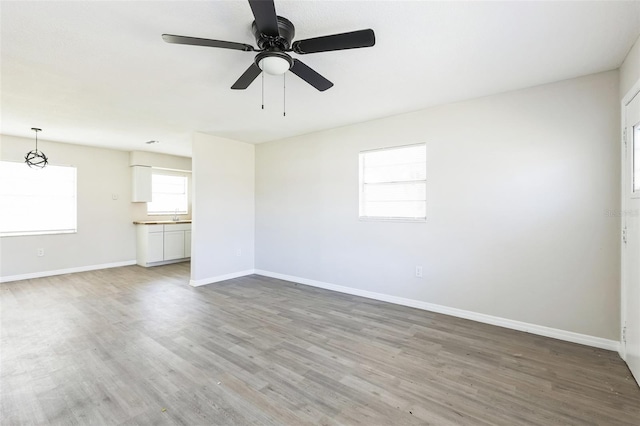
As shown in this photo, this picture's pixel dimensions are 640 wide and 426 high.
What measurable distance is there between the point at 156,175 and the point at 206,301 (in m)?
4.40

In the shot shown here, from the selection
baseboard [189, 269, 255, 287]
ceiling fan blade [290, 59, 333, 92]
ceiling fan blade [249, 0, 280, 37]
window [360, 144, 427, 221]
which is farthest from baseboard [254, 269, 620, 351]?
ceiling fan blade [249, 0, 280, 37]

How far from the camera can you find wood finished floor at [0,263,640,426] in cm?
181

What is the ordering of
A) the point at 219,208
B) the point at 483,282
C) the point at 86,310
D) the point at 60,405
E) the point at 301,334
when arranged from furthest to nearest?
the point at 219,208, the point at 86,310, the point at 483,282, the point at 301,334, the point at 60,405

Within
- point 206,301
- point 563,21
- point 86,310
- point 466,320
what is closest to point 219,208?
point 206,301

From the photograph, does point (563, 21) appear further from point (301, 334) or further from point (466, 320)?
point (301, 334)

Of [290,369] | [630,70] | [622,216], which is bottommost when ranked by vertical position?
[290,369]

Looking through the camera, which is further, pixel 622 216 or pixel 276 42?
pixel 622 216

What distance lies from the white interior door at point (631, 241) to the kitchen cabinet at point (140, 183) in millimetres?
7756

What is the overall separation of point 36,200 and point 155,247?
220 centimetres

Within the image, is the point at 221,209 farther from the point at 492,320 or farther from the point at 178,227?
the point at 492,320

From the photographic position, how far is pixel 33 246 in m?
5.25

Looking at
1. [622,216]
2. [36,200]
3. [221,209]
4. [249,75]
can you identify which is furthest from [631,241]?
[36,200]

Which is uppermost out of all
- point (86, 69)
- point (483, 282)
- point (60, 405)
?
point (86, 69)

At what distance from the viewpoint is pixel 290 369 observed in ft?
7.55
